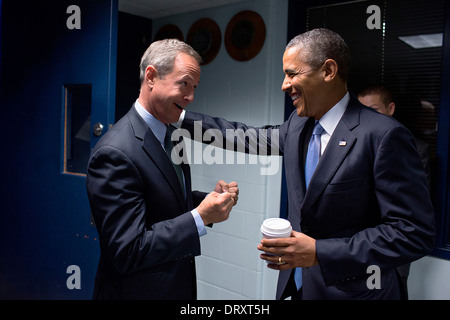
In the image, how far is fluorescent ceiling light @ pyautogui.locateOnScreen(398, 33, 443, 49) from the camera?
2.24 metres

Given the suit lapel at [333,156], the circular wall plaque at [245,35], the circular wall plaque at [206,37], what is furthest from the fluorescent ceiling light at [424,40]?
the circular wall plaque at [206,37]

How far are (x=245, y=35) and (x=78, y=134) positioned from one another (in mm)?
1406

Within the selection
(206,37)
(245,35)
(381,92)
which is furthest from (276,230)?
(206,37)

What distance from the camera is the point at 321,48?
1.42 m

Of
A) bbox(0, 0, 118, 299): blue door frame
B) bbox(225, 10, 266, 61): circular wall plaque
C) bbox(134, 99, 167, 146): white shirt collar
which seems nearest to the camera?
bbox(134, 99, 167, 146): white shirt collar

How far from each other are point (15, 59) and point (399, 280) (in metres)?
2.53

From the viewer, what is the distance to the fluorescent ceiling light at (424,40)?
2.24 metres

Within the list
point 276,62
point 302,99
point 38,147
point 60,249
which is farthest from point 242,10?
point 60,249

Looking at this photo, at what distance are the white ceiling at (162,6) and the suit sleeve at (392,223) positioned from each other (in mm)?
2014

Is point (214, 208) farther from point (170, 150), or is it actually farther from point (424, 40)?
point (424, 40)

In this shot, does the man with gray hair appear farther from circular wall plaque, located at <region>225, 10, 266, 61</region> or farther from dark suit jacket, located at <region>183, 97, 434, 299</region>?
circular wall plaque, located at <region>225, 10, 266, 61</region>

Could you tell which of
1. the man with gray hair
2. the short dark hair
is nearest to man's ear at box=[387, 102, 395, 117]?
the short dark hair

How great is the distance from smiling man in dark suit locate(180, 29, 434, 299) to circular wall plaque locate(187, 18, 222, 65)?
1588mm

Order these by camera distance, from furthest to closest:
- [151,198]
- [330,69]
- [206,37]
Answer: [206,37]
[330,69]
[151,198]
